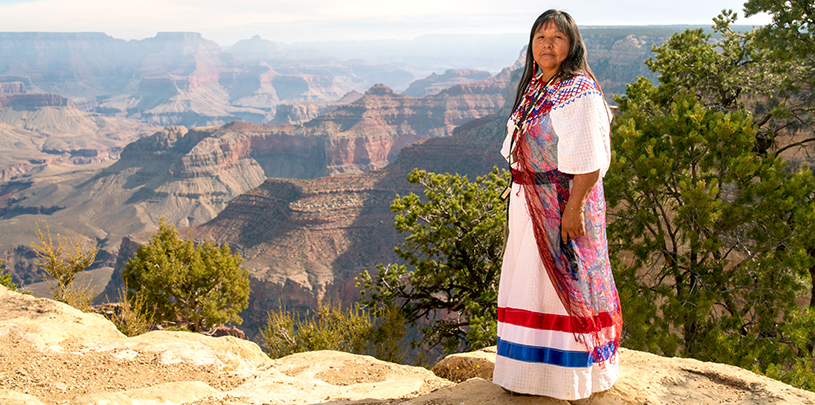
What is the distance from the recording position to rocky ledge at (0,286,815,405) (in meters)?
4.05

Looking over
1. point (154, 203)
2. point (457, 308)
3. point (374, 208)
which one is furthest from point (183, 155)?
point (457, 308)

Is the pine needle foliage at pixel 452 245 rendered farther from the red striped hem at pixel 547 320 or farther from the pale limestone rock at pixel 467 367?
the red striped hem at pixel 547 320

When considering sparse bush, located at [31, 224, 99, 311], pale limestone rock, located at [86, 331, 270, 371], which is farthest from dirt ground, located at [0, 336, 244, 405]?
sparse bush, located at [31, 224, 99, 311]

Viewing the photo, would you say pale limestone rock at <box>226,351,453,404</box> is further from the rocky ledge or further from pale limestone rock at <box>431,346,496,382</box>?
pale limestone rock at <box>431,346,496,382</box>

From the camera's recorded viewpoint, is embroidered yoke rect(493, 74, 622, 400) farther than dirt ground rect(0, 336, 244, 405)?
No

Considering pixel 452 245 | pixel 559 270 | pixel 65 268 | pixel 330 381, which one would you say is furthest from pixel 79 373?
pixel 452 245

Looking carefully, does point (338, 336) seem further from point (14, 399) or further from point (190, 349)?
point (14, 399)

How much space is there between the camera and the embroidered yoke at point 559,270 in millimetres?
3443

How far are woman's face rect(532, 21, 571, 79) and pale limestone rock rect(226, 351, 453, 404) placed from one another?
319cm

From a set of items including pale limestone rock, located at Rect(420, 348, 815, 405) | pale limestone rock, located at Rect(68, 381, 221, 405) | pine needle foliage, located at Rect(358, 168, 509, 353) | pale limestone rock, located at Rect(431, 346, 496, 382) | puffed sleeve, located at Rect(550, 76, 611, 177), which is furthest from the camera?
pine needle foliage, located at Rect(358, 168, 509, 353)

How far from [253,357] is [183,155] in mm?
141396

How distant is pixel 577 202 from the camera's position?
3.40 metres

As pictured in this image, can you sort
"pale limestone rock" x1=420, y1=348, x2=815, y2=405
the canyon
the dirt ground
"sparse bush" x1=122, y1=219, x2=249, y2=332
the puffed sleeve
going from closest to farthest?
the puffed sleeve
"pale limestone rock" x1=420, y1=348, x2=815, y2=405
the dirt ground
"sparse bush" x1=122, y1=219, x2=249, y2=332
the canyon

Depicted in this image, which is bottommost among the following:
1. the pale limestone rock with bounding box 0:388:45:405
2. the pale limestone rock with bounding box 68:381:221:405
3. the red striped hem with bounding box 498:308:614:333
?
the pale limestone rock with bounding box 68:381:221:405
